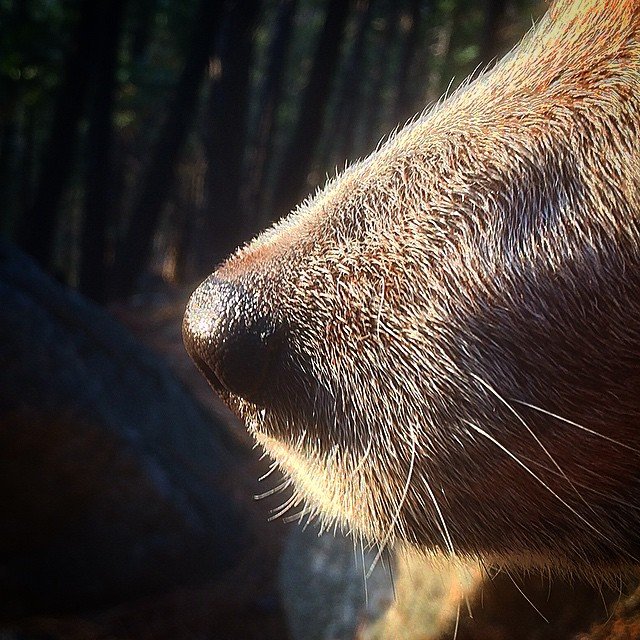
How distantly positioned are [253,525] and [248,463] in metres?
0.60

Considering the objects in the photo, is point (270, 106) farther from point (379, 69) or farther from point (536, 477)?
point (536, 477)

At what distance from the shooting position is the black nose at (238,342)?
1.53 m

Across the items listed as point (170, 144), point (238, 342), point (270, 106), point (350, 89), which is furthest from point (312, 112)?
point (238, 342)

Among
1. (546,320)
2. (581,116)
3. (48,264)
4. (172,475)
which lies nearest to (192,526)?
(172,475)

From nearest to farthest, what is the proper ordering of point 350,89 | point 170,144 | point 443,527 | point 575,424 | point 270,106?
point 575,424 → point 443,527 → point 170,144 → point 270,106 → point 350,89

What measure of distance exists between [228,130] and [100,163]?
2.23 meters

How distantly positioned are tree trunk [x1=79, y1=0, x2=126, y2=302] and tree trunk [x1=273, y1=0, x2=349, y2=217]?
250 centimetres

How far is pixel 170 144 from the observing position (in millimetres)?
10906

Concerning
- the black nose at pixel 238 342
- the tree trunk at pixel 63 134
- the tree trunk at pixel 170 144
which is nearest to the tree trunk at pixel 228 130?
the tree trunk at pixel 170 144

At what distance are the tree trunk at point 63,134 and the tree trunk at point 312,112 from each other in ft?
9.21

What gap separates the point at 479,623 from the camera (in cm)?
216

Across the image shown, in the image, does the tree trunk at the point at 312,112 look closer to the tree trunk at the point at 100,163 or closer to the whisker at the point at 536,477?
the tree trunk at the point at 100,163

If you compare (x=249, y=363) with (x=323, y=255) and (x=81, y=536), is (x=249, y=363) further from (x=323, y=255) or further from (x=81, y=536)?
(x=81, y=536)

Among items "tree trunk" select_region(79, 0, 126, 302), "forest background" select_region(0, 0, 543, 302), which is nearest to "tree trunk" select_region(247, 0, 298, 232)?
"forest background" select_region(0, 0, 543, 302)
